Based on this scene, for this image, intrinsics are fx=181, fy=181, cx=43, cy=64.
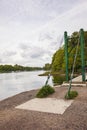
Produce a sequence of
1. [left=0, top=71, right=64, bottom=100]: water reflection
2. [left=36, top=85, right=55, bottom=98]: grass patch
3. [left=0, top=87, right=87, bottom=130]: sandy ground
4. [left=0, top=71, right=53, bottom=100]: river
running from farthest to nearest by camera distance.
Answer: [left=0, top=71, right=64, bottom=100]: water reflection < [left=0, top=71, right=53, bottom=100]: river < [left=36, top=85, right=55, bottom=98]: grass patch < [left=0, top=87, right=87, bottom=130]: sandy ground

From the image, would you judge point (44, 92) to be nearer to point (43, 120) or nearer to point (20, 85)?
point (43, 120)

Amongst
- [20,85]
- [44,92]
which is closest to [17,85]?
[20,85]

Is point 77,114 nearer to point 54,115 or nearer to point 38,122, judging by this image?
point 54,115

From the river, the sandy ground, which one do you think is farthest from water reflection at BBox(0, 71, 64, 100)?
the sandy ground

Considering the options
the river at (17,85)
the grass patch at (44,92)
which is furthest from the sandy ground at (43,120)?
the river at (17,85)

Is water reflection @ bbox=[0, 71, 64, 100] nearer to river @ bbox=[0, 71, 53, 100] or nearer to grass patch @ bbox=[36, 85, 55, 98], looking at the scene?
river @ bbox=[0, 71, 53, 100]

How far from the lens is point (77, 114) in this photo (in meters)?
5.68

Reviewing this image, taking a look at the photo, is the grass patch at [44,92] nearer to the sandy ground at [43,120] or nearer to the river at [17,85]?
the sandy ground at [43,120]

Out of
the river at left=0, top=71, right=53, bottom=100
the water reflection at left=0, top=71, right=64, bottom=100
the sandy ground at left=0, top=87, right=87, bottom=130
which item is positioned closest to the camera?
the sandy ground at left=0, top=87, right=87, bottom=130

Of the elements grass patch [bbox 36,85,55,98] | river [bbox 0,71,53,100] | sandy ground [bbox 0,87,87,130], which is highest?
grass patch [bbox 36,85,55,98]

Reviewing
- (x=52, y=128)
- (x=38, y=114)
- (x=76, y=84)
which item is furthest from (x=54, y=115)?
(x=76, y=84)

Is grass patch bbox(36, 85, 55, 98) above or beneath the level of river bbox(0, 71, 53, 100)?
above

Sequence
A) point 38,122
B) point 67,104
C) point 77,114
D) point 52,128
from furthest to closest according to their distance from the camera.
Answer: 1. point 67,104
2. point 77,114
3. point 38,122
4. point 52,128

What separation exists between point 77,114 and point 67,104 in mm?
1278
